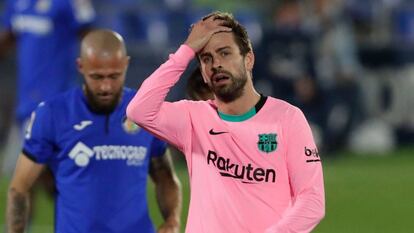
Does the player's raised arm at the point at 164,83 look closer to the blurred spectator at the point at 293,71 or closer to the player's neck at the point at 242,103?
the player's neck at the point at 242,103

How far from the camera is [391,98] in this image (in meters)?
17.9

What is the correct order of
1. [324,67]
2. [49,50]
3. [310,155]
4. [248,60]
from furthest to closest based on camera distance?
1. [324,67]
2. [49,50]
3. [248,60]
4. [310,155]

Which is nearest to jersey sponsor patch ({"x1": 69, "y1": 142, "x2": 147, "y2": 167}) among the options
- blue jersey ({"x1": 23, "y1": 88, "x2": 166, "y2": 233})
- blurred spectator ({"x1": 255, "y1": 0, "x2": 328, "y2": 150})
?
blue jersey ({"x1": 23, "y1": 88, "x2": 166, "y2": 233})

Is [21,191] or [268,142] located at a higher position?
[268,142]

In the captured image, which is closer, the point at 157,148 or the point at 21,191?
the point at 21,191

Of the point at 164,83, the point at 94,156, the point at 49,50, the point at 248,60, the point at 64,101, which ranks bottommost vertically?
the point at 49,50

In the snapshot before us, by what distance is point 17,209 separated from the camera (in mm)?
6914

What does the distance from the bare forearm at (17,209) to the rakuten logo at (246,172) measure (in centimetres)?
161

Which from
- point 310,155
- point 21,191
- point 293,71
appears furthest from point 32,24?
point 293,71

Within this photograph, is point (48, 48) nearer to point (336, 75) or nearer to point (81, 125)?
point (81, 125)

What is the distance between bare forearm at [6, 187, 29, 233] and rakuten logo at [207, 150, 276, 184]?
161cm

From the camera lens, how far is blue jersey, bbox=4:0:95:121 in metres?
10.5

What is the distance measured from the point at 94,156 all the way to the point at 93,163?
0.12ft

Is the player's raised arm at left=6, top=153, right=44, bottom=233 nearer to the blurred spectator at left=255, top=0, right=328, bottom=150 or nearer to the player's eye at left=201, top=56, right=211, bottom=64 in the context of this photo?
the player's eye at left=201, top=56, right=211, bottom=64
